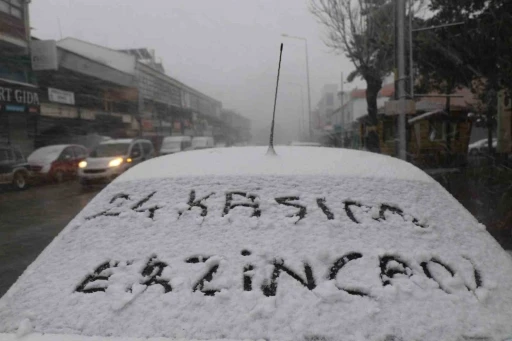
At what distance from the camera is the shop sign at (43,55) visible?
22.1 meters

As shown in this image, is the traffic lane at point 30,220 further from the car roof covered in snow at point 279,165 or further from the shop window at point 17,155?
the car roof covered in snow at point 279,165

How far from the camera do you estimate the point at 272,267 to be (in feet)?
5.08

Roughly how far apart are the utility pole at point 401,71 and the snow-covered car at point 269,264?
798 centimetres

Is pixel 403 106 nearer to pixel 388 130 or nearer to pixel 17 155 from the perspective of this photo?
pixel 17 155

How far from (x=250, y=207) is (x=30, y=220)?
28.3 feet

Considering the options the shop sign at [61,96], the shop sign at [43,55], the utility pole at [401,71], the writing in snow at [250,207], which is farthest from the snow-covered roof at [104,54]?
the writing in snow at [250,207]

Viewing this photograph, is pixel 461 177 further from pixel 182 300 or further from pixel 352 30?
pixel 182 300

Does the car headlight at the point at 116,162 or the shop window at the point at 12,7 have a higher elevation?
the shop window at the point at 12,7

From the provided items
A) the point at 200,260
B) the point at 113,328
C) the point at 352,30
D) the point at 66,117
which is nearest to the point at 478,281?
the point at 200,260

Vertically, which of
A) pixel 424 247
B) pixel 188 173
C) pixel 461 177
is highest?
pixel 188 173

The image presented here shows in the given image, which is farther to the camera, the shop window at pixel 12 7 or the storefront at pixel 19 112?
the shop window at pixel 12 7

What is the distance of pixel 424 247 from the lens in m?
1.67

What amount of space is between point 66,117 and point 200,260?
1021 inches

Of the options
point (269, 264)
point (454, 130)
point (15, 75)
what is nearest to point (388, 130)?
point (454, 130)
